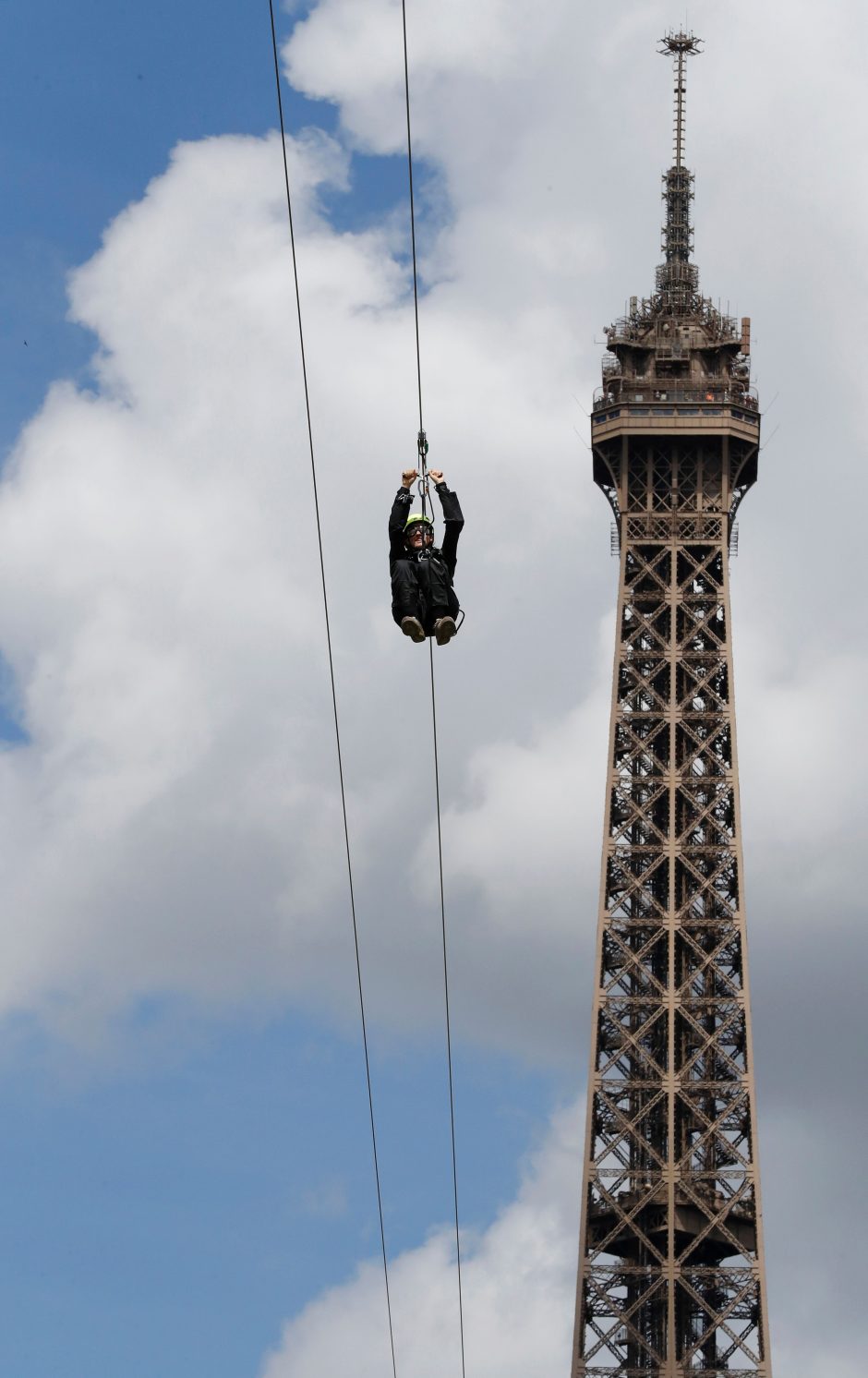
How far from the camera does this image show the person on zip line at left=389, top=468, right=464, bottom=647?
266 feet

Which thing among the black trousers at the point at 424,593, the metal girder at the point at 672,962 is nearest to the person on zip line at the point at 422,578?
the black trousers at the point at 424,593

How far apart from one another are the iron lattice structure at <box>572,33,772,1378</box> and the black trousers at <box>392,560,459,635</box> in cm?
8657

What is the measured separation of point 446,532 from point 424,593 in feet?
5.22

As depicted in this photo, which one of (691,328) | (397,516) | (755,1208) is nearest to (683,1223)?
(755,1208)

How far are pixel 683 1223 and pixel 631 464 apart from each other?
37.9 m

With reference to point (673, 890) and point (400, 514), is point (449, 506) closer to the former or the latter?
point (400, 514)

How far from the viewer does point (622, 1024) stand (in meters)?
169

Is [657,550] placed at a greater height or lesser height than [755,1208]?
greater

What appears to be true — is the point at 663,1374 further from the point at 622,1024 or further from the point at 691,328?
the point at 691,328

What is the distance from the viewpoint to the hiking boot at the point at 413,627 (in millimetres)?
81188

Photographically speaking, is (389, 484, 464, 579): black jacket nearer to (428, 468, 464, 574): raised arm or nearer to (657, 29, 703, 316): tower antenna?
(428, 468, 464, 574): raised arm

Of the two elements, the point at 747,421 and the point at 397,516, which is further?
the point at 747,421

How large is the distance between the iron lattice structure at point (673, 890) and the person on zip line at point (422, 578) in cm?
8651

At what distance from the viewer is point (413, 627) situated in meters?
81.2
